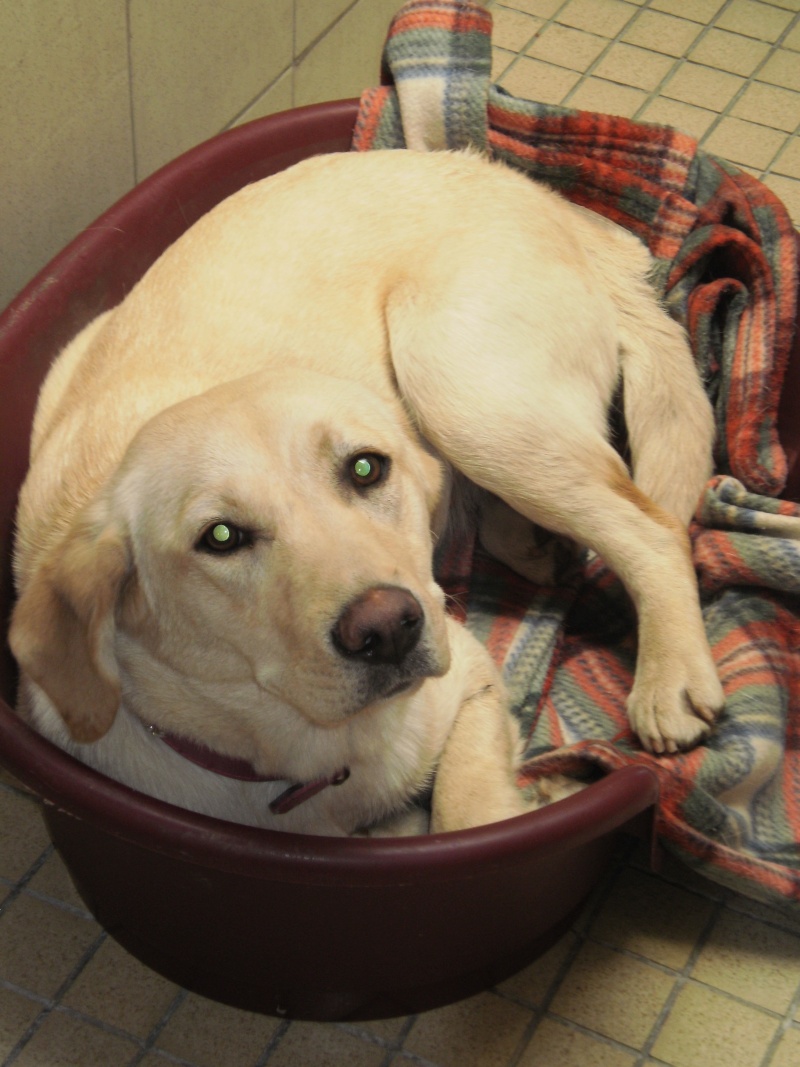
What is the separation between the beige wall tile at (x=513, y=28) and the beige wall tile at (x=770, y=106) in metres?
0.82

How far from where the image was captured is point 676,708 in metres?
2.36

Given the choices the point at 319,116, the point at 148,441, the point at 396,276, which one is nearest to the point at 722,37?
the point at 319,116

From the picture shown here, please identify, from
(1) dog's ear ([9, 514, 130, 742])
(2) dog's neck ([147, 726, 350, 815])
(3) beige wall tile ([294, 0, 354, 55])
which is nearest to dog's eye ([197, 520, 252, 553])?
(1) dog's ear ([9, 514, 130, 742])

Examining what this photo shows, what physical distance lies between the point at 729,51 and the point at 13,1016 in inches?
156

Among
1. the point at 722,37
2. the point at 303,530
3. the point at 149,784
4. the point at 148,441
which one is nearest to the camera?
the point at 303,530

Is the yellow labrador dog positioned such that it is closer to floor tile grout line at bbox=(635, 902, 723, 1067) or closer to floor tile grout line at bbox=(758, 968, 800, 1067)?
floor tile grout line at bbox=(635, 902, 723, 1067)

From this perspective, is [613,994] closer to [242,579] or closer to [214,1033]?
[214,1033]

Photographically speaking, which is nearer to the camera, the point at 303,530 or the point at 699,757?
the point at 303,530

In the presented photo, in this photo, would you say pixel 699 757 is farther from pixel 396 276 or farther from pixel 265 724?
pixel 396 276

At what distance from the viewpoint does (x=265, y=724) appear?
2.02 meters

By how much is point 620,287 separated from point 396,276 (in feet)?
1.96

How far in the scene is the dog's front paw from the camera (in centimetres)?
234

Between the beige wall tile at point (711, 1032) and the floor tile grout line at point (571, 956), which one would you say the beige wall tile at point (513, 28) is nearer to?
the floor tile grout line at point (571, 956)

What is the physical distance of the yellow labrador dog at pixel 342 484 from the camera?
1.85 m
